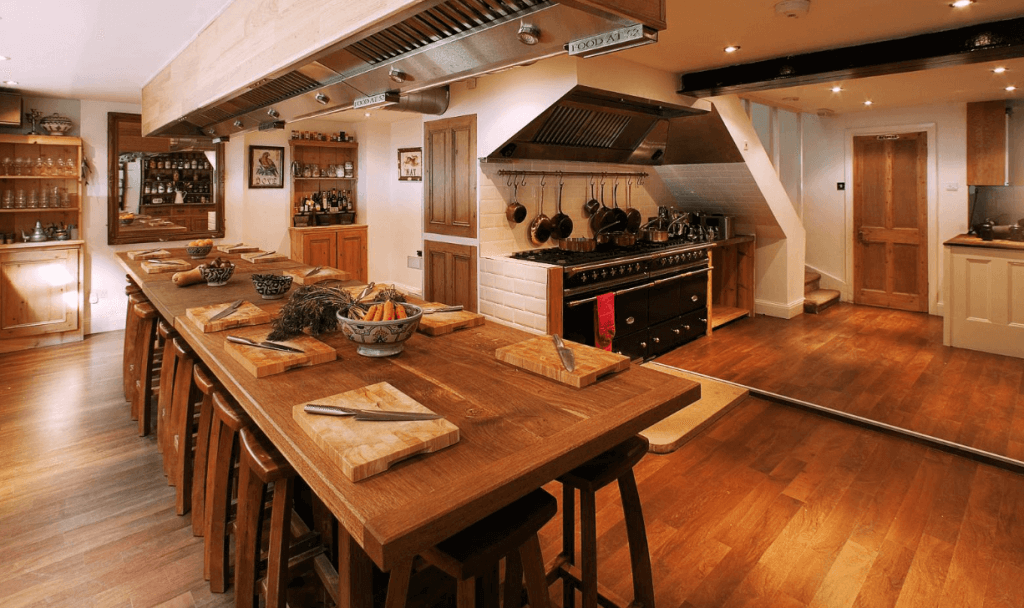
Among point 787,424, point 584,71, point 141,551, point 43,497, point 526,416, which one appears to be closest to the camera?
point 526,416

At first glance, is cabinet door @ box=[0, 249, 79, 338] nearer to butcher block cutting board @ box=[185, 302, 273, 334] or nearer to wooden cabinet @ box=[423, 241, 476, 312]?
wooden cabinet @ box=[423, 241, 476, 312]

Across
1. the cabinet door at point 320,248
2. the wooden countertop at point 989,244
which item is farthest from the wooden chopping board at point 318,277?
the wooden countertop at point 989,244

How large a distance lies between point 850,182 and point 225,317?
294 inches

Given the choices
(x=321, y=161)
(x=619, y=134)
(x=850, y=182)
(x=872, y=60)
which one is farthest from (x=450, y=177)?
(x=850, y=182)

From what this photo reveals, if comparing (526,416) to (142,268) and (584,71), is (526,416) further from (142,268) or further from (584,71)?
(142,268)

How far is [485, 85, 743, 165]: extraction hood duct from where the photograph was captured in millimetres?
4605

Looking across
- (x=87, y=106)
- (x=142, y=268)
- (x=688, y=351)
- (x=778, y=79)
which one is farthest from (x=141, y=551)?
(x=87, y=106)

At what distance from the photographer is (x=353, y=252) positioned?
25.3 feet

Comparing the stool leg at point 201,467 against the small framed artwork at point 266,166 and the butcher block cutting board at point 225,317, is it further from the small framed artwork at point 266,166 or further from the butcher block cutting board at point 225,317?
the small framed artwork at point 266,166

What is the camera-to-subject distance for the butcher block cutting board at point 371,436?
1.15m

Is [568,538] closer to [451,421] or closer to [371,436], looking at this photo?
[451,421]

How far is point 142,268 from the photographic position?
151 inches

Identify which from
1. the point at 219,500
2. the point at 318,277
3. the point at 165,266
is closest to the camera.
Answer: the point at 219,500

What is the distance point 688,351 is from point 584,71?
8.99 ft
